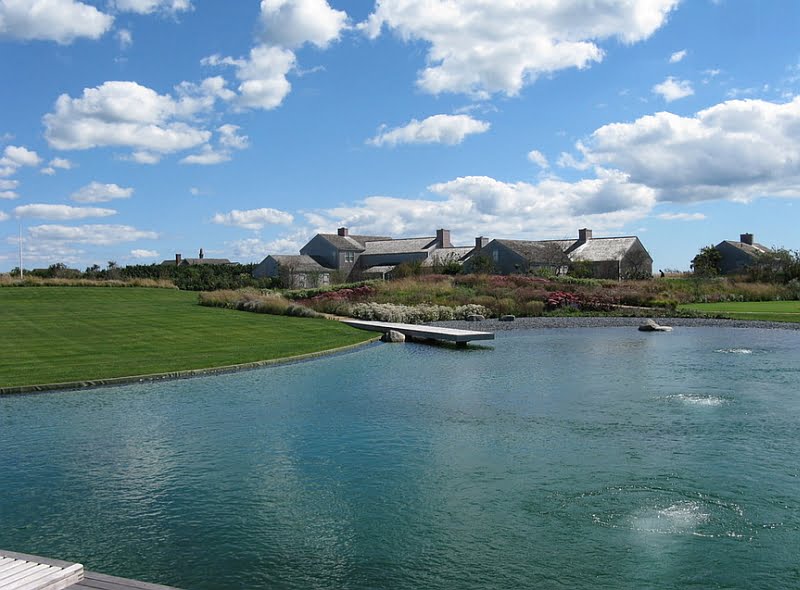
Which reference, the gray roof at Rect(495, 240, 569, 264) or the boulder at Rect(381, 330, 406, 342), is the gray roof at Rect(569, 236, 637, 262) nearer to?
the gray roof at Rect(495, 240, 569, 264)

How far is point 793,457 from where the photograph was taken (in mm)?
9141

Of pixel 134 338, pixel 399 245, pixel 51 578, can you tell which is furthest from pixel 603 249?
pixel 51 578

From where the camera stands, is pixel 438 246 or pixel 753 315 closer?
pixel 753 315

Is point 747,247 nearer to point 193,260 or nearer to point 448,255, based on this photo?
point 448,255

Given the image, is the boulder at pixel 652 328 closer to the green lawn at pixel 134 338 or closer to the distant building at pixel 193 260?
the green lawn at pixel 134 338

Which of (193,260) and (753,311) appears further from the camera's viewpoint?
(193,260)

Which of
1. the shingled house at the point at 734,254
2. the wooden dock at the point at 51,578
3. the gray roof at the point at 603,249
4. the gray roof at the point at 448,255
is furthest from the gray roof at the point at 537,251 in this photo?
the wooden dock at the point at 51,578

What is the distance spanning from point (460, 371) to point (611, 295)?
25191 millimetres

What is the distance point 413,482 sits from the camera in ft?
27.3

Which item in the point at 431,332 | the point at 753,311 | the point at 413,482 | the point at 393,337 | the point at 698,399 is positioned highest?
the point at 753,311

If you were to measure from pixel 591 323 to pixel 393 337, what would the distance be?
11.0 metres

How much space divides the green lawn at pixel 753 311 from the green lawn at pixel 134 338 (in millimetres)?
18460

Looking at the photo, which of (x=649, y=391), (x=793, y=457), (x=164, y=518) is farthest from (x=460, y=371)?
(x=164, y=518)

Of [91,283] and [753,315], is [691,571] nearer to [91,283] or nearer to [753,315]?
[753,315]
